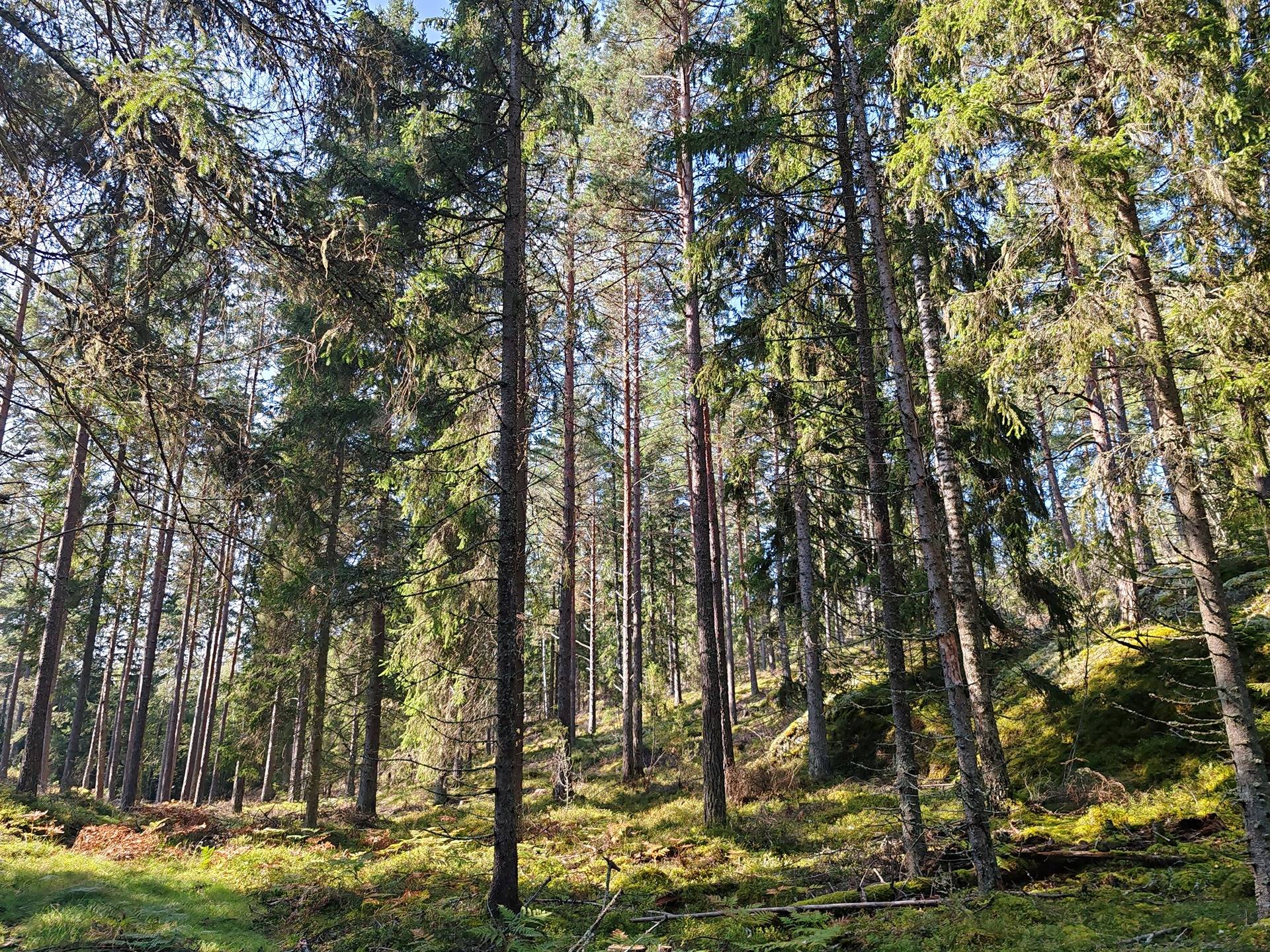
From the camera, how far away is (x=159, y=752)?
40375mm

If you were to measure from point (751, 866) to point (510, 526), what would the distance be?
5.80 m

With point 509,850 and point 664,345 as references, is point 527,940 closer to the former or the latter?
point 509,850

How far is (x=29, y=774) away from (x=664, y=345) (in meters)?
17.7

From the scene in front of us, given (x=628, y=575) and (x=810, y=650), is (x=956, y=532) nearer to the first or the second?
(x=810, y=650)

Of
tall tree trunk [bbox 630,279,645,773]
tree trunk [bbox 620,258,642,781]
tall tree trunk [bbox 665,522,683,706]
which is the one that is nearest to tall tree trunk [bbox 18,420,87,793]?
tree trunk [bbox 620,258,642,781]

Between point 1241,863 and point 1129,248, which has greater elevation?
point 1129,248

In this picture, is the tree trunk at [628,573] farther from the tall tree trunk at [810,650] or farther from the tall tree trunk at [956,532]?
the tall tree trunk at [956,532]

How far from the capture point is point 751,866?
29.7ft

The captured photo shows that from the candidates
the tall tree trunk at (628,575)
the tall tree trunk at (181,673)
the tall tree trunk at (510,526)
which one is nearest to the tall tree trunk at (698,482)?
the tall tree trunk at (510,526)

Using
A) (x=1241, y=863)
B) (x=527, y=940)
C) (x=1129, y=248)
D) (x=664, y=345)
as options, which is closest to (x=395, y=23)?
(x=664, y=345)

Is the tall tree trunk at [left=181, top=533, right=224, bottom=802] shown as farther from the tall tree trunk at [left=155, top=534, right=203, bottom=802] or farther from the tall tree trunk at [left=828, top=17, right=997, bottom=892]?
the tall tree trunk at [left=828, top=17, right=997, bottom=892]

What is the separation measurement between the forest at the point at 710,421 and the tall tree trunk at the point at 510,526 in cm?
8

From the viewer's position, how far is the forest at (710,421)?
536 centimetres

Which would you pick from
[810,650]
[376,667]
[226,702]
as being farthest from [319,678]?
[810,650]
